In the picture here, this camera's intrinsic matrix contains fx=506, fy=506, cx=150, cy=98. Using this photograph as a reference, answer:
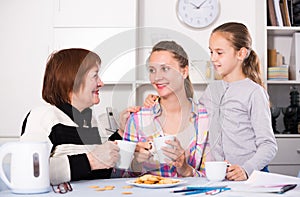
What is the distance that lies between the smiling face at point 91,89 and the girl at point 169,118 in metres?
0.13

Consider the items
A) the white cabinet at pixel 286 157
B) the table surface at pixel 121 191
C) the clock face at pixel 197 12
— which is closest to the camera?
the table surface at pixel 121 191

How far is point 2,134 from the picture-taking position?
3.25 meters

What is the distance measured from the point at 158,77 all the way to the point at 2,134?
208 centimetres

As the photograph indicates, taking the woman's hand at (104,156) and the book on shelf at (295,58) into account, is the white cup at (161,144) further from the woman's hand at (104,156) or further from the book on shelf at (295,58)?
the book on shelf at (295,58)

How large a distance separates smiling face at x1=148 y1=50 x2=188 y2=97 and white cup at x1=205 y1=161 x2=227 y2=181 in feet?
0.75

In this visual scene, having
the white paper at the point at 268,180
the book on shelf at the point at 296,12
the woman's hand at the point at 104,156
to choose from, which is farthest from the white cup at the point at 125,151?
the book on shelf at the point at 296,12

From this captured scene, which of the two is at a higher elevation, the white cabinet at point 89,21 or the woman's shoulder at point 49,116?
the white cabinet at point 89,21

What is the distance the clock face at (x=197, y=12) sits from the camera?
345 cm

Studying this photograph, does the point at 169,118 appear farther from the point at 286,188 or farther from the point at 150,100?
the point at 286,188

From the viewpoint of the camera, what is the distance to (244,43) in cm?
219

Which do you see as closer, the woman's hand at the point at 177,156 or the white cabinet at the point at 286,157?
the woman's hand at the point at 177,156

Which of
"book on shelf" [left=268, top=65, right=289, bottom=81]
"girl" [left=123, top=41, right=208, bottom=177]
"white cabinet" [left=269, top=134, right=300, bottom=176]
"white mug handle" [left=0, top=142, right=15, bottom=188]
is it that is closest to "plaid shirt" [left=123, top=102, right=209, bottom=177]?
"girl" [left=123, top=41, right=208, bottom=177]

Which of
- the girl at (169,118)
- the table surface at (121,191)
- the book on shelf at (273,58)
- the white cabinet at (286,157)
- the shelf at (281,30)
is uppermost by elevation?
the shelf at (281,30)

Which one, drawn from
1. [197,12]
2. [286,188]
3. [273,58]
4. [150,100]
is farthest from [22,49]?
[286,188]
